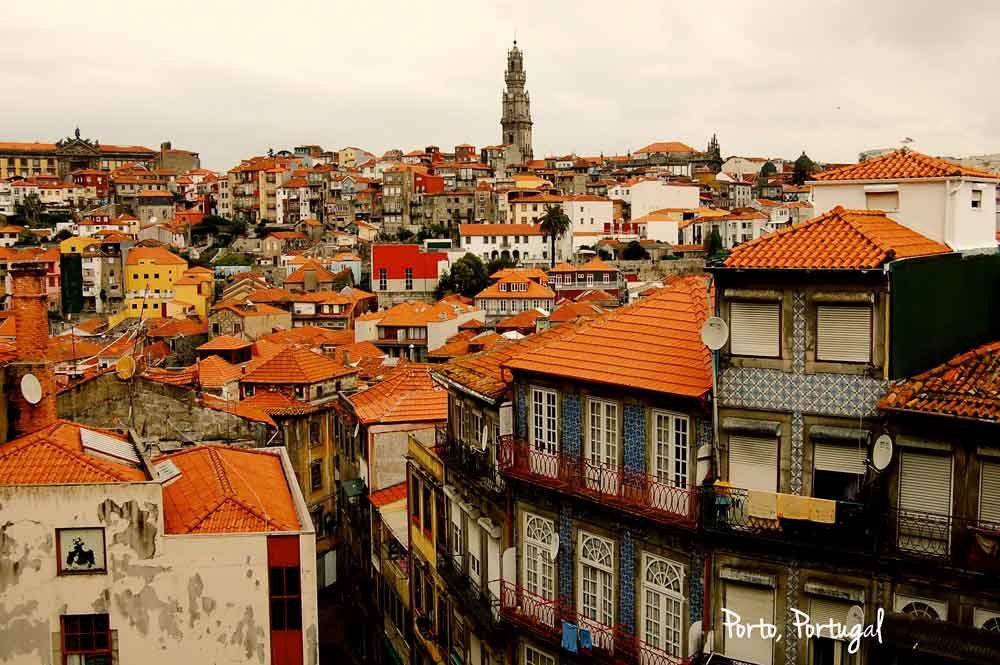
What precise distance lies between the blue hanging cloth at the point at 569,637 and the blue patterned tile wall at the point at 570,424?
291 cm

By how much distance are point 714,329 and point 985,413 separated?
12.0 feet

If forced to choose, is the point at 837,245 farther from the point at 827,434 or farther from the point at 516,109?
the point at 516,109

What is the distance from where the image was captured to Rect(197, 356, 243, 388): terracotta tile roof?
1735 inches

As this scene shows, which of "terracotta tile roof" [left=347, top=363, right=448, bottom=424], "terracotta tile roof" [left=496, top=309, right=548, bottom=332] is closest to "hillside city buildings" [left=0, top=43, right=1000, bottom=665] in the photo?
"terracotta tile roof" [left=347, top=363, right=448, bottom=424]

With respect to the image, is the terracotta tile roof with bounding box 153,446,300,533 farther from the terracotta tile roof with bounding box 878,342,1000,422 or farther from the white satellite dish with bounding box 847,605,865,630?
the terracotta tile roof with bounding box 878,342,1000,422

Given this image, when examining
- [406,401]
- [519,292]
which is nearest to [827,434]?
[406,401]

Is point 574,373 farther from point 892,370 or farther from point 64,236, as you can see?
point 64,236

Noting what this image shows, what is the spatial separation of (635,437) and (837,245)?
4356 millimetres

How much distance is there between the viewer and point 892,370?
13562mm

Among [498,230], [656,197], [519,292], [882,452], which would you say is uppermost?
[656,197]

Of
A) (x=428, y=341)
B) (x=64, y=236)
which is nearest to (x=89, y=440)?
(x=428, y=341)

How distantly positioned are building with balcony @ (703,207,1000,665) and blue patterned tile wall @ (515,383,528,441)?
14.6ft

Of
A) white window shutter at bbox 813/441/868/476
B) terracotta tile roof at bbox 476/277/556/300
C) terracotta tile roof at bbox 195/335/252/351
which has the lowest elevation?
terracotta tile roof at bbox 195/335/252/351

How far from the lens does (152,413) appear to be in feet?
99.0
